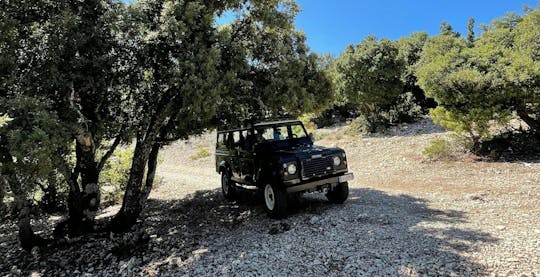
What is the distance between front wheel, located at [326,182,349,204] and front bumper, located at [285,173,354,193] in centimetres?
52

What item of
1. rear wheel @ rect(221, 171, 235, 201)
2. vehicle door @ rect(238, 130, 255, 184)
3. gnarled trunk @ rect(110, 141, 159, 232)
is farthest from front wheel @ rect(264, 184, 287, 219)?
gnarled trunk @ rect(110, 141, 159, 232)

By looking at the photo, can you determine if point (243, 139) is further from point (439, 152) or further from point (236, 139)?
point (439, 152)

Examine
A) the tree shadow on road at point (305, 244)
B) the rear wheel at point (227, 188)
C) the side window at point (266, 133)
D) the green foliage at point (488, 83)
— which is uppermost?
the green foliage at point (488, 83)

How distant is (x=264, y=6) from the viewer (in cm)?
902

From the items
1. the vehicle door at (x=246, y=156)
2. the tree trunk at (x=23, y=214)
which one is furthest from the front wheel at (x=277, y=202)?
the tree trunk at (x=23, y=214)

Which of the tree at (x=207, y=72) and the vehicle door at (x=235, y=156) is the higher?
the tree at (x=207, y=72)

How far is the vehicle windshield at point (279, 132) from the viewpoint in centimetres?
1016

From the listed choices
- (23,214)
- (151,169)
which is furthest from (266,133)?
(23,214)

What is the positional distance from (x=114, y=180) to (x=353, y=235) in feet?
36.8

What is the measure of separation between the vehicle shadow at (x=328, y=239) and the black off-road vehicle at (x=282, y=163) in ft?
2.01

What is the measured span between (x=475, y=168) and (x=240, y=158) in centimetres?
849

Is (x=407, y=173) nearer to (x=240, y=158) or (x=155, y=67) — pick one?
(x=240, y=158)

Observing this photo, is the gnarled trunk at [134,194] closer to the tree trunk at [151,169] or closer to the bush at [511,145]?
the tree trunk at [151,169]

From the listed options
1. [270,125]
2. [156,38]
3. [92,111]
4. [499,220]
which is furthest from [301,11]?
[499,220]
